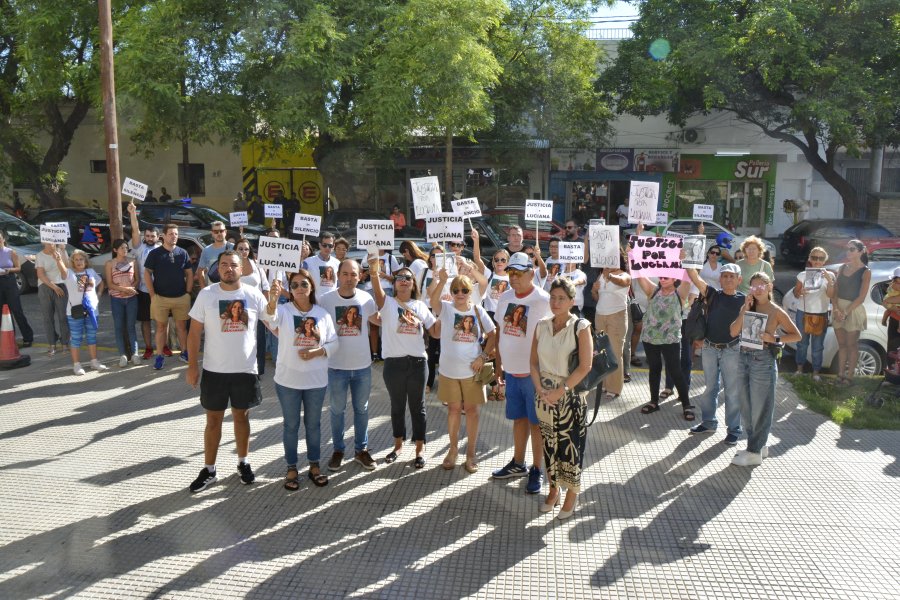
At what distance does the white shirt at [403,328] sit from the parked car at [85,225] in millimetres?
15045

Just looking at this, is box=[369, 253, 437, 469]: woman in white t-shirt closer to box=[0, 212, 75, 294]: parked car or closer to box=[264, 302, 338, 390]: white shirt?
box=[264, 302, 338, 390]: white shirt

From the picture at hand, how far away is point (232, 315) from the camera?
5602 millimetres

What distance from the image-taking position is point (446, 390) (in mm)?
6004

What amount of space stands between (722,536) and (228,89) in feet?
51.2

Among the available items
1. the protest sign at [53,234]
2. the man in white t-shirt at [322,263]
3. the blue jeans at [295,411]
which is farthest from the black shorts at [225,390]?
the protest sign at [53,234]

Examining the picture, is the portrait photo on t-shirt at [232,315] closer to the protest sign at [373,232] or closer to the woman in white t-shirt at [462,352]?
the woman in white t-shirt at [462,352]

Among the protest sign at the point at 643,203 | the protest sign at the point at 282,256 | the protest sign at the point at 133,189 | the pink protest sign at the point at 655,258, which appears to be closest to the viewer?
the protest sign at the point at 282,256

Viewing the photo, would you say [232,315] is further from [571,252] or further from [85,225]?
[85,225]

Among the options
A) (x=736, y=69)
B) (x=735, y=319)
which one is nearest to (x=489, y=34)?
(x=736, y=69)

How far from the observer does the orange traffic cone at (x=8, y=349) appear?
9398 millimetres

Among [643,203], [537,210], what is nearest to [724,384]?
[643,203]

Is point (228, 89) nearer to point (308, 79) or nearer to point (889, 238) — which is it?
point (308, 79)

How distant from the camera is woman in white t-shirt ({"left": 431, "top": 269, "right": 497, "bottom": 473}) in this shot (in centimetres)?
593

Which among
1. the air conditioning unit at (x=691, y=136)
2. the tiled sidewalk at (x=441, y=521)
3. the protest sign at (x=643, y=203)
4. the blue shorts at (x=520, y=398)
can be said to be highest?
the air conditioning unit at (x=691, y=136)
